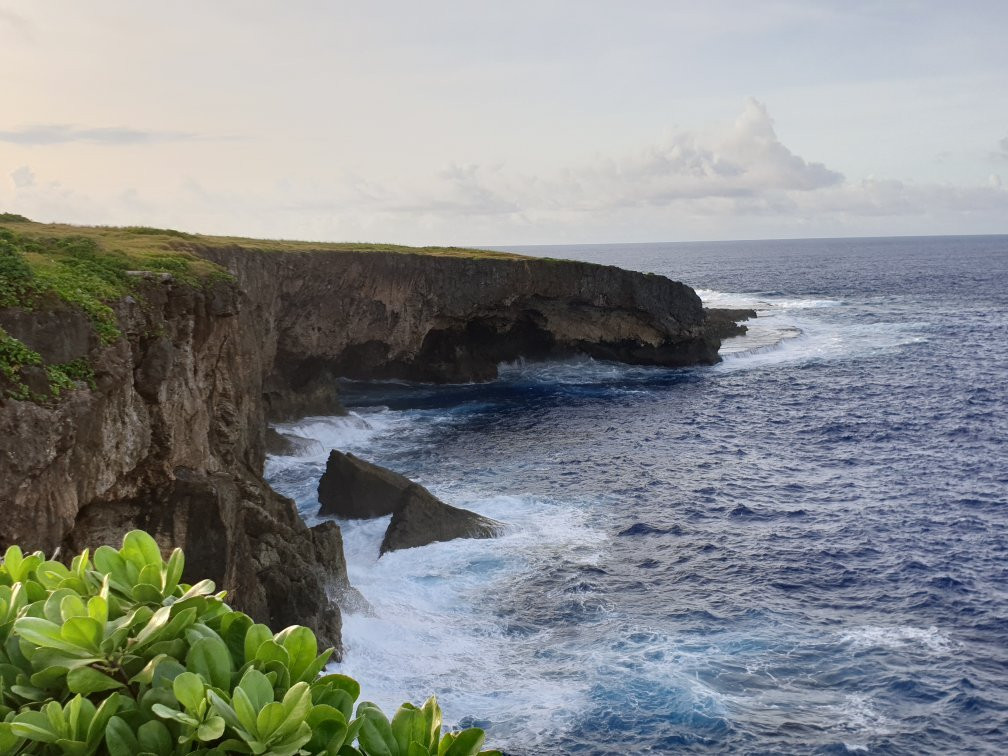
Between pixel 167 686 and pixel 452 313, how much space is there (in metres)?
55.8

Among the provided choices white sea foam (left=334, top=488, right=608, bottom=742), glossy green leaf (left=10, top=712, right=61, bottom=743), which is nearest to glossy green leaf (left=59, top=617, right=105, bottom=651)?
glossy green leaf (left=10, top=712, right=61, bottom=743)

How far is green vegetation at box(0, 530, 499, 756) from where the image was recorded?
464 cm

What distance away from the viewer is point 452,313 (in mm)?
Result: 60344

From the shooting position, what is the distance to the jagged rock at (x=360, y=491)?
34.7 meters

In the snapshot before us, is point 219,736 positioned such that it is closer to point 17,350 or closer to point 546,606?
point 17,350

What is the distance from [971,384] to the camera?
58844 mm

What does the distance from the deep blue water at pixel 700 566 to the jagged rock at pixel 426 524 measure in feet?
2.09

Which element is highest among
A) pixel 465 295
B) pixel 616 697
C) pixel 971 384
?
pixel 465 295

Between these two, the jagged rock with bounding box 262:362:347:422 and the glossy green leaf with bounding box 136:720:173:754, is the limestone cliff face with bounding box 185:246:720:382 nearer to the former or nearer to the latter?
the jagged rock with bounding box 262:362:347:422

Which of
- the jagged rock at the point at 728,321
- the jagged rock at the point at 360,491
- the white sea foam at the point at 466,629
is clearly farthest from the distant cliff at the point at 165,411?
the jagged rock at the point at 728,321

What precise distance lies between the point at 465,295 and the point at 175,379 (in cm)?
3874

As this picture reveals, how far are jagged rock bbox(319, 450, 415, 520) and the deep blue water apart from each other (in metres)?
1.02

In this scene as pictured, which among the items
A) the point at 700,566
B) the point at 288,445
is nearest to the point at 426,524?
the point at 700,566

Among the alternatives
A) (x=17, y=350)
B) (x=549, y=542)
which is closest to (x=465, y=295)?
(x=549, y=542)
